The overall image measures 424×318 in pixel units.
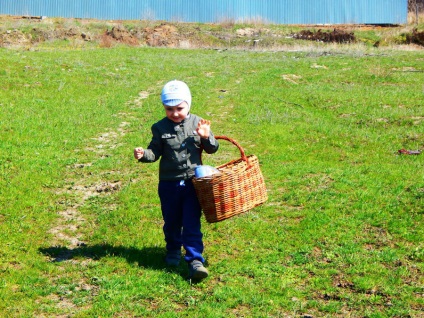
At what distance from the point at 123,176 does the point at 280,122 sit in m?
5.83

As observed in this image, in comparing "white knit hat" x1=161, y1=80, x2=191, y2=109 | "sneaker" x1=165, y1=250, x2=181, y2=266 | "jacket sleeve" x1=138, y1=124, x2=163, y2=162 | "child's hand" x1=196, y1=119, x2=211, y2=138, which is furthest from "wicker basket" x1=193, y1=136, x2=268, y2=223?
"white knit hat" x1=161, y1=80, x2=191, y2=109

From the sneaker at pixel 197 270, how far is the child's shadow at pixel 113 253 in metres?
0.45

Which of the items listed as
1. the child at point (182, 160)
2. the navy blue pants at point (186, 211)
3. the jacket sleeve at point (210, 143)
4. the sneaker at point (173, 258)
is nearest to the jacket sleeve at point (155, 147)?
the child at point (182, 160)

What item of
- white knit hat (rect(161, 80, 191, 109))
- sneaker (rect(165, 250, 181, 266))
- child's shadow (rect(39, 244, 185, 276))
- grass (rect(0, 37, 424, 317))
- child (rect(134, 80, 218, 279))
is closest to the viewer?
grass (rect(0, 37, 424, 317))

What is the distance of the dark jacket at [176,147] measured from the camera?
6.67m

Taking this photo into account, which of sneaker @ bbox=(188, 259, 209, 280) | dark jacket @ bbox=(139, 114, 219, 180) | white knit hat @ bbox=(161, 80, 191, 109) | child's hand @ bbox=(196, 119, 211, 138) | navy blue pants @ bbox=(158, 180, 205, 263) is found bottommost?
sneaker @ bbox=(188, 259, 209, 280)

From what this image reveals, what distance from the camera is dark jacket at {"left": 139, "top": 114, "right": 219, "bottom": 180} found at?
21.9 ft

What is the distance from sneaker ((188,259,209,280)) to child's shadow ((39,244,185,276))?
45cm

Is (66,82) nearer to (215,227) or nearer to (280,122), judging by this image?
(280,122)

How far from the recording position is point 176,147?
6.66m

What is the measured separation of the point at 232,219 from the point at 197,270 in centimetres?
227

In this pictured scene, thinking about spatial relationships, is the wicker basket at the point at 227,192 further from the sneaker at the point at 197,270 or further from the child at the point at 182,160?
the sneaker at the point at 197,270

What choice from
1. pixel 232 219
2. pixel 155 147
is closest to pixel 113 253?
pixel 155 147

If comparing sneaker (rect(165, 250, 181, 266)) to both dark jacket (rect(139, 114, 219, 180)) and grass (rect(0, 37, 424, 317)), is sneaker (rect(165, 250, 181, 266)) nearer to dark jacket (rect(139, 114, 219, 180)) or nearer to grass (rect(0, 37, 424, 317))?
grass (rect(0, 37, 424, 317))
